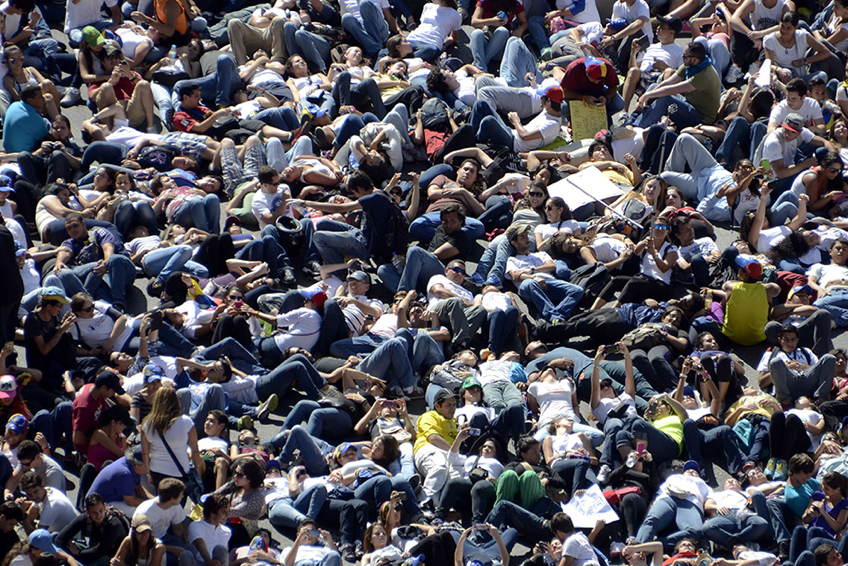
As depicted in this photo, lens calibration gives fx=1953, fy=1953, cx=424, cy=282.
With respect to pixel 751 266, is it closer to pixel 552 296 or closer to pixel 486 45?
pixel 552 296

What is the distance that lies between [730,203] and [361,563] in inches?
272

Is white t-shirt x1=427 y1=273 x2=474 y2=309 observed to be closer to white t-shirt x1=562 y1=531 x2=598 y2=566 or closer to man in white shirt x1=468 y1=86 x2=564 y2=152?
man in white shirt x1=468 y1=86 x2=564 y2=152

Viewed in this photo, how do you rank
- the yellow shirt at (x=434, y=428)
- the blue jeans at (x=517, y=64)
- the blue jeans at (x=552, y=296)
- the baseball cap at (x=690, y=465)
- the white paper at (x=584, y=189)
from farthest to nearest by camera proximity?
the blue jeans at (x=517, y=64) → the white paper at (x=584, y=189) → the blue jeans at (x=552, y=296) → the yellow shirt at (x=434, y=428) → the baseball cap at (x=690, y=465)

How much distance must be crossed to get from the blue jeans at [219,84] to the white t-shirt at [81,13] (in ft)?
5.69

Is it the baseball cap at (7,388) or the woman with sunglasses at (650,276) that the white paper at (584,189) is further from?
the baseball cap at (7,388)

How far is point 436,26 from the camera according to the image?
24.5 metres

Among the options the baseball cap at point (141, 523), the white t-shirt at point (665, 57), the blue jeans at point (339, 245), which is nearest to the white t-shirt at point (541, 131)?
the white t-shirt at point (665, 57)

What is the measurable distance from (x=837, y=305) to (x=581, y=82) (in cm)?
451

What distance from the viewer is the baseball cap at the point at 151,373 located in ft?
58.8

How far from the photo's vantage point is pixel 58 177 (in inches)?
840

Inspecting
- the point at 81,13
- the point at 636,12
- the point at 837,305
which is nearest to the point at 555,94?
the point at 636,12

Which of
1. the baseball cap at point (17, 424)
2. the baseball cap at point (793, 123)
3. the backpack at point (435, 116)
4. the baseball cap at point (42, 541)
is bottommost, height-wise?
the baseball cap at point (793, 123)

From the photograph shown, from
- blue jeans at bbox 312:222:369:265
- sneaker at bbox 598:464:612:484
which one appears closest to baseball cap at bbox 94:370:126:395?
blue jeans at bbox 312:222:369:265

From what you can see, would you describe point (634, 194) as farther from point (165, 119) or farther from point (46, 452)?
point (46, 452)
